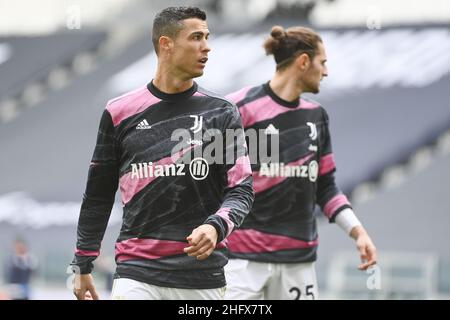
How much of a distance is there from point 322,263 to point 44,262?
17.9 feet

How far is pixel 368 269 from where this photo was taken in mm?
6699

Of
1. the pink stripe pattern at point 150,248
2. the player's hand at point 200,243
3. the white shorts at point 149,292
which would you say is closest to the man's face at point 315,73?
the pink stripe pattern at point 150,248

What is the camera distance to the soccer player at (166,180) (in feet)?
17.3

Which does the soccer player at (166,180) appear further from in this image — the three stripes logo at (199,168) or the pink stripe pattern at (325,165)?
the pink stripe pattern at (325,165)

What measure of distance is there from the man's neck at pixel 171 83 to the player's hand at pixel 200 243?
95cm

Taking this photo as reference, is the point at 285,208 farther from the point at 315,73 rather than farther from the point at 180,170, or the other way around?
the point at 180,170

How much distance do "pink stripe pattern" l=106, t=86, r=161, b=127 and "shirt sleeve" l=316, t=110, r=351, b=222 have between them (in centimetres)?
200

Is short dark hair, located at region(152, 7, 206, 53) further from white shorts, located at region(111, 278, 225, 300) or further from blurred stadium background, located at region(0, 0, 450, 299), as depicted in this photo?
blurred stadium background, located at region(0, 0, 450, 299)

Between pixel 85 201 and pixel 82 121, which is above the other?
pixel 82 121

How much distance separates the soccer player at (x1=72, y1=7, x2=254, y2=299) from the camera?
527 centimetres

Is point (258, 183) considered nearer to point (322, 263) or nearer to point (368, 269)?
point (368, 269)

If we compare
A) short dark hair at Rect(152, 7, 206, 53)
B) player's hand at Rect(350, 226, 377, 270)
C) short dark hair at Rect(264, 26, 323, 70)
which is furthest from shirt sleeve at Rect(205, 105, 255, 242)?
short dark hair at Rect(264, 26, 323, 70)

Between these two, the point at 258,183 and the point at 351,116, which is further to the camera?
the point at 351,116
